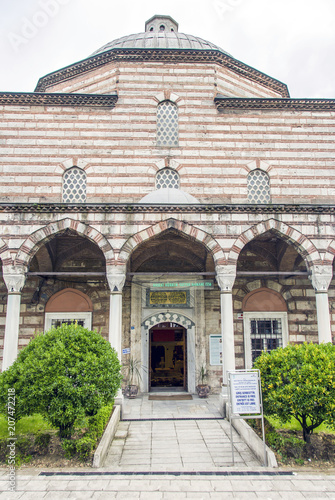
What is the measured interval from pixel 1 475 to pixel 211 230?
7.20 meters

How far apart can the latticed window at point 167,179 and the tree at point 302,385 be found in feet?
24.6

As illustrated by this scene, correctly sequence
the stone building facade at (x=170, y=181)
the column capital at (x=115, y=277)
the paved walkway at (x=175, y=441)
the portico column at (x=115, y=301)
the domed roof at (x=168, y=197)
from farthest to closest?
the stone building facade at (x=170, y=181), the domed roof at (x=168, y=197), the column capital at (x=115, y=277), the portico column at (x=115, y=301), the paved walkway at (x=175, y=441)

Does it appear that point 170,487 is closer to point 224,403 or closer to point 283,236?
point 224,403

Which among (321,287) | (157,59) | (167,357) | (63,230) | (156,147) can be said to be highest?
(157,59)

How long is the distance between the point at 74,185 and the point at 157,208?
413cm

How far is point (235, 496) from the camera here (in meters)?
5.59

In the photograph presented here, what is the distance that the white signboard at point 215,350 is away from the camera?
12.4m

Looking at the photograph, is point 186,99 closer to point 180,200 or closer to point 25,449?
point 180,200

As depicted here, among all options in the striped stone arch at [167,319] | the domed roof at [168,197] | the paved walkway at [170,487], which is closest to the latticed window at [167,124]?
the domed roof at [168,197]

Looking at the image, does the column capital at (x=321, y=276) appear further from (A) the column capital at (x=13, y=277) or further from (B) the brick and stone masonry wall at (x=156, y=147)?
(A) the column capital at (x=13, y=277)

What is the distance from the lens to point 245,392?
23.1 feet

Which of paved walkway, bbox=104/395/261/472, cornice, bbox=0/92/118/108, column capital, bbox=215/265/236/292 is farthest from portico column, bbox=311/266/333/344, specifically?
cornice, bbox=0/92/118/108

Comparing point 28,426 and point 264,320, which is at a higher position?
point 264,320

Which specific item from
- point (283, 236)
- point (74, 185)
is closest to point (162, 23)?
point (74, 185)
